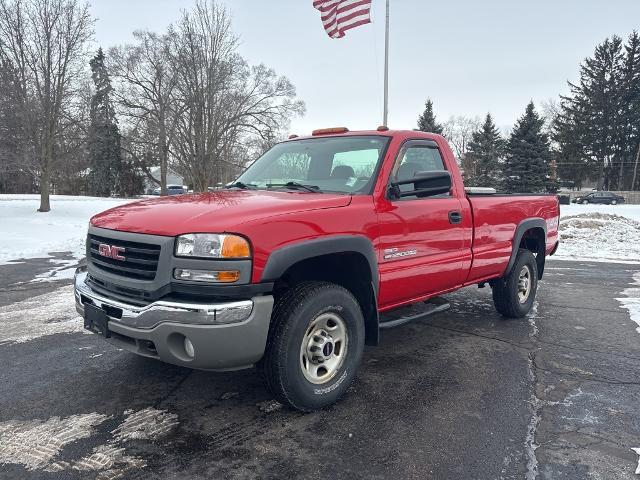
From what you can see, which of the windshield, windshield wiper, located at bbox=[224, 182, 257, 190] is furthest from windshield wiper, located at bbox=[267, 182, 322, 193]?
windshield wiper, located at bbox=[224, 182, 257, 190]

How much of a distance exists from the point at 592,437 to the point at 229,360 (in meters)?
2.28

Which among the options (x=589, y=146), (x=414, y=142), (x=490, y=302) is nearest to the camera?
(x=414, y=142)

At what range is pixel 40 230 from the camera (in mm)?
15500

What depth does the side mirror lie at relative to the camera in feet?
12.0

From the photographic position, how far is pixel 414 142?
13.9ft

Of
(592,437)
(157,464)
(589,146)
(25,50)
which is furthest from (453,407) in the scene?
(589,146)

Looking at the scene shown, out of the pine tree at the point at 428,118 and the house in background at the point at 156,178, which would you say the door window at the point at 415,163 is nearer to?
the house in background at the point at 156,178

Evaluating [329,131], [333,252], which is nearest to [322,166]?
[329,131]

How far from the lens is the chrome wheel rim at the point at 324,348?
324 cm

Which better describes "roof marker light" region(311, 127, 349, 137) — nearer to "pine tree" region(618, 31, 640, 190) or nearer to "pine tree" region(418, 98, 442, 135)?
"pine tree" region(418, 98, 442, 135)

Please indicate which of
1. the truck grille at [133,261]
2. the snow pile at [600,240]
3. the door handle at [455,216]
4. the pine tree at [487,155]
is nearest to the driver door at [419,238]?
the door handle at [455,216]

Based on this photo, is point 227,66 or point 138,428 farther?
point 227,66

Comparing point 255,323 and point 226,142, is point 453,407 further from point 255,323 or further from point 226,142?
point 226,142

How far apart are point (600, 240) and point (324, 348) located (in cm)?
1282
